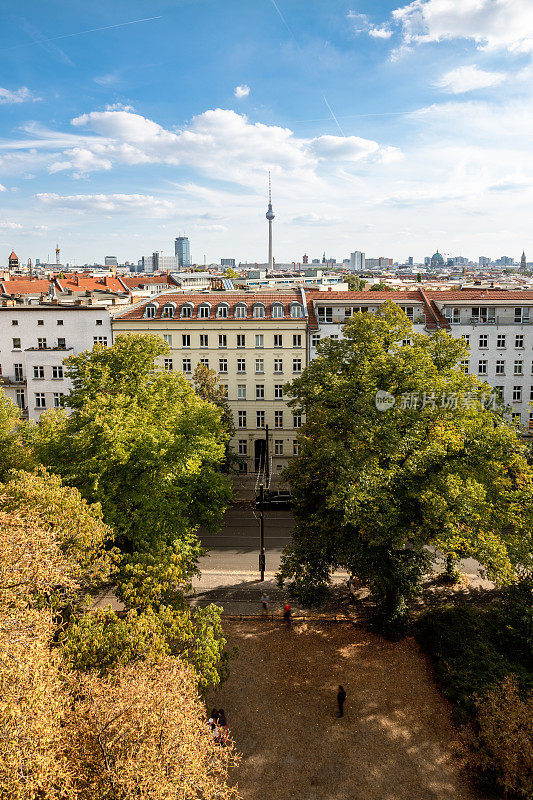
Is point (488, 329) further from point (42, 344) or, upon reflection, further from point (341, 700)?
point (42, 344)

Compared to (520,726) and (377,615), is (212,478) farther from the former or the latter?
(520,726)

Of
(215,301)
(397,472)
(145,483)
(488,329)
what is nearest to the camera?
(397,472)

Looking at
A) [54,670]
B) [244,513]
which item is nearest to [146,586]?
[54,670]

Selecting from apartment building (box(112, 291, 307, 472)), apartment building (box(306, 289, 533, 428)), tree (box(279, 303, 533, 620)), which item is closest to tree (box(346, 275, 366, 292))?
apartment building (box(306, 289, 533, 428))

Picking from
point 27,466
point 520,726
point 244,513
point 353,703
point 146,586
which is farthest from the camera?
point 244,513

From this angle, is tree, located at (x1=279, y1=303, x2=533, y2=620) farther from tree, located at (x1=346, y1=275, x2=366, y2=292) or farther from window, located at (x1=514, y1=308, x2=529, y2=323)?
tree, located at (x1=346, y1=275, x2=366, y2=292)

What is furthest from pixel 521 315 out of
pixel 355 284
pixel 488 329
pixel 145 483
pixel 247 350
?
pixel 355 284
